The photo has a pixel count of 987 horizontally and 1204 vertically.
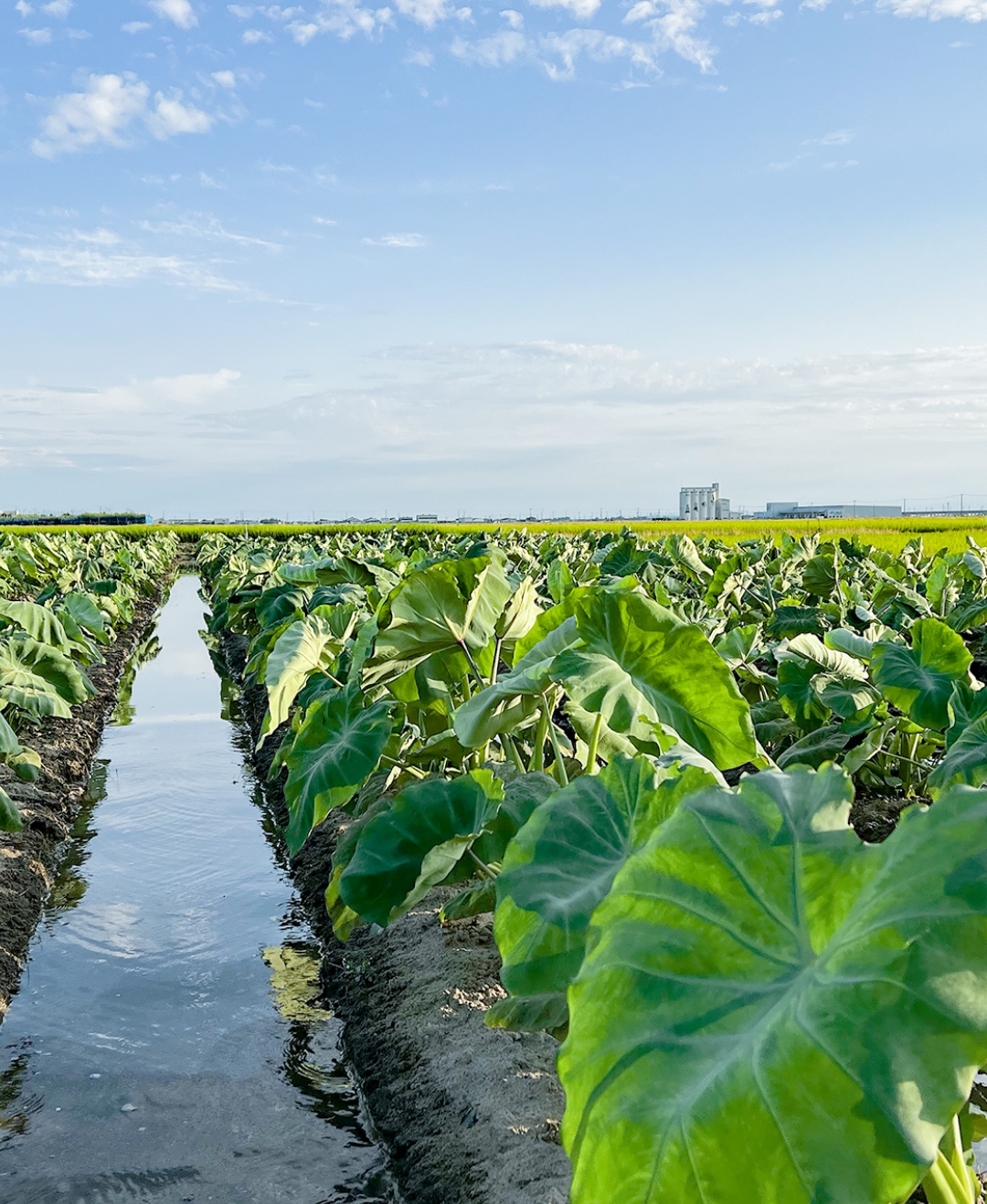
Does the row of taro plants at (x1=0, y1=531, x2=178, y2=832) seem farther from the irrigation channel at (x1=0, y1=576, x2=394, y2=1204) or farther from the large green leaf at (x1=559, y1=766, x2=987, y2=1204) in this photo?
the large green leaf at (x1=559, y1=766, x2=987, y2=1204)

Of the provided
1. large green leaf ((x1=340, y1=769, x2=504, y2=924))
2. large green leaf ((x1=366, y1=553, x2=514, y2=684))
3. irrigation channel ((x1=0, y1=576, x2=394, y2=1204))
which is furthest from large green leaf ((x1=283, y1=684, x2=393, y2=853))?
irrigation channel ((x1=0, y1=576, x2=394, y2=1204))

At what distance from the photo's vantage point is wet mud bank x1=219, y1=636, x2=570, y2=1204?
266cm

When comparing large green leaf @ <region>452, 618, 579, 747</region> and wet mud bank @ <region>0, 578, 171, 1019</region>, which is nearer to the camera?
large green leaf @ <region>452, 618, 579, 747</region>

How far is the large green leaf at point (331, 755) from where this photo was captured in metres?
3.11

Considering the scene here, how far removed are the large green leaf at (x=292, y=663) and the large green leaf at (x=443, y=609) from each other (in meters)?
0.62

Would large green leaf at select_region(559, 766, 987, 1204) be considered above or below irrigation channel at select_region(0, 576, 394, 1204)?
above

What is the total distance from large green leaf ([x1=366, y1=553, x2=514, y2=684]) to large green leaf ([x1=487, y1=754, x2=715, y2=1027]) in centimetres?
119

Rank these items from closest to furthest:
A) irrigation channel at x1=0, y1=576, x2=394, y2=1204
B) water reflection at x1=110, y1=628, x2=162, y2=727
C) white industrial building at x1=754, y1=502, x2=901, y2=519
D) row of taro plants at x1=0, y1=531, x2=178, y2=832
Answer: irrigation channel at x1=0, y1=576, x2=394, y2=1204 → row of taro plants at x1=0, y1=531, x2=178, y2=832 → water reflection at x1=110, y1=628, x2=162, y2=727 → white industrial building at x1=754, y1=502, x2=901, y2=519

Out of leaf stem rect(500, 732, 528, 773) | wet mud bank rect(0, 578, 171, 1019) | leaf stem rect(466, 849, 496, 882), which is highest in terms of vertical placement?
leaf stem rect(500, 732, 528, 773)

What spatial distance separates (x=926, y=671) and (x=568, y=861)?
2117mm

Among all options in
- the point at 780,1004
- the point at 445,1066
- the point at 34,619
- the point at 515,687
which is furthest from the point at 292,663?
the point at 34,619

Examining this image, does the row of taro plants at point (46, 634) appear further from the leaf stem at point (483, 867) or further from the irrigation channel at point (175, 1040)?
the leaf stem at point (483, 867)

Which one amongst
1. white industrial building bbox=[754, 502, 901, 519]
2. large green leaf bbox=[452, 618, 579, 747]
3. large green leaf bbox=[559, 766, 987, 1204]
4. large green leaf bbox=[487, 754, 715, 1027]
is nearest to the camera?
large green leaf bbox=[559, 766, 987, 1204]

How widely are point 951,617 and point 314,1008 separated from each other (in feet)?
13.5
